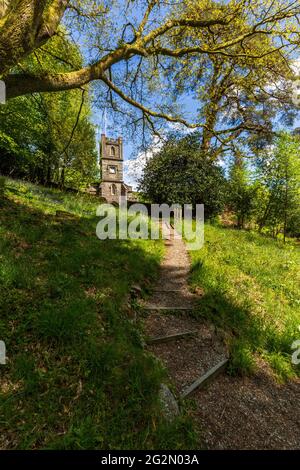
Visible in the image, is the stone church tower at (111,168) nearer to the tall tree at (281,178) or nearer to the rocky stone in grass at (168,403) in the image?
the tall tree at (281,178)

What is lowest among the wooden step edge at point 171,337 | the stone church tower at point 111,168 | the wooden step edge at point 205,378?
the wooden step edge at point 205,378

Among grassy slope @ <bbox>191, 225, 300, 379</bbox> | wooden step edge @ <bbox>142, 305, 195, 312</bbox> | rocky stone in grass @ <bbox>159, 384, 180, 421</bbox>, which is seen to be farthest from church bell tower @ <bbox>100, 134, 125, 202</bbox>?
rocky stone in grass @ <bbox>159, 384, 180, 421</bbox>

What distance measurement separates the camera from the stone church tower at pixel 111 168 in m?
33.6

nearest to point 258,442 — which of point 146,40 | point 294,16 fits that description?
point 146,40

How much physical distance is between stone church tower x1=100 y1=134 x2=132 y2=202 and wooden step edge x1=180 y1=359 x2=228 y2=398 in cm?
3126

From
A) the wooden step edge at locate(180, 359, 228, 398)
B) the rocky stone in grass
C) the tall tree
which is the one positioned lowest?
the wooden step edge at locate(180, 359, 228, 398)

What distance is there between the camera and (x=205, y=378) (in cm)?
299

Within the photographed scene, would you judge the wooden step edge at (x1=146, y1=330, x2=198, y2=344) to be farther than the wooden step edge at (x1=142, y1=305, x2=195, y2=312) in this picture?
No

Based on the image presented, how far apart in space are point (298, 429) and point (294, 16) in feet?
29.7

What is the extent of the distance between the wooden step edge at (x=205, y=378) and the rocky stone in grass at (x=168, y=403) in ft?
0.60

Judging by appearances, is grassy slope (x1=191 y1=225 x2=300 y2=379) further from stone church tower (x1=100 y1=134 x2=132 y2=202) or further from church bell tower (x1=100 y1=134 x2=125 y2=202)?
church bell tower (x1=100 y1=134 x2=125 y2=202)

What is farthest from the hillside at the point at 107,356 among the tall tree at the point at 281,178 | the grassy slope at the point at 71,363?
the tall tree at the point at 281,178

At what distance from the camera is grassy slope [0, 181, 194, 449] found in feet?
6.55

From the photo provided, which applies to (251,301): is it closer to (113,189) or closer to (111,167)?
(113,189)
